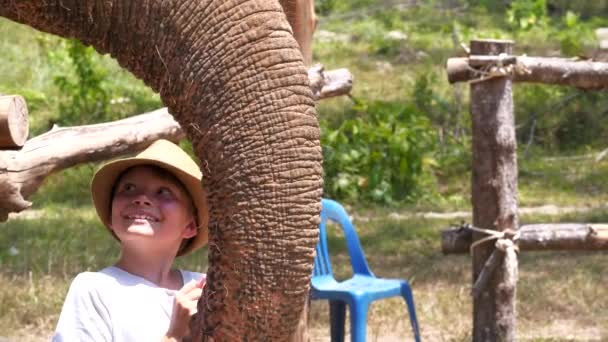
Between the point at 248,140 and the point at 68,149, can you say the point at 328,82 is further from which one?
the point at 248,140

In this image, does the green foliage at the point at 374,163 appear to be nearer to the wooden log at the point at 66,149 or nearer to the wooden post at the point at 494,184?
the wooden post at the point at 494,184

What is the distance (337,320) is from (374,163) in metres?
3.94

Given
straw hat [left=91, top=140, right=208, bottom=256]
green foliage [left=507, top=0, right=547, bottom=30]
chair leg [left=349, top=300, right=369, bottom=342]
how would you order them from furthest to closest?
green foliage [left=507, top=0, right=547, bottom=30], chair leg [left=349, top=300, right=369, bottom=342], straw hat [left=91, top=140, right=208, bottom=256]

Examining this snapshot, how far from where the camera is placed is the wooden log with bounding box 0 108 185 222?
4.48 meters

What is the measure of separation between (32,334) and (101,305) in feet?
11.8

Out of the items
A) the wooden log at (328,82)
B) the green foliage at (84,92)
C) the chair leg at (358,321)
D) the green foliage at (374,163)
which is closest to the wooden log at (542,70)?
A: the wooden log at (328,82)

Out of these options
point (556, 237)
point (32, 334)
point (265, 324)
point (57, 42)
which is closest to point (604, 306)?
point (556, 237)

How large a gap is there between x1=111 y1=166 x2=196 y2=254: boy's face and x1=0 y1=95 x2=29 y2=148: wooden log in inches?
12.2

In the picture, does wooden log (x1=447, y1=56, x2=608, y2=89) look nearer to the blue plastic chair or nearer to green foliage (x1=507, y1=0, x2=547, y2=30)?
the blue plastic chair

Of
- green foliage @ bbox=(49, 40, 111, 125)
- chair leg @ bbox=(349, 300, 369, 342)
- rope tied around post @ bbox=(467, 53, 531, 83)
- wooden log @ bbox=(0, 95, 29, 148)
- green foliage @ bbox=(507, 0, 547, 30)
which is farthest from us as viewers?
green foliage @ bbox=(507, 0, 547, 30)

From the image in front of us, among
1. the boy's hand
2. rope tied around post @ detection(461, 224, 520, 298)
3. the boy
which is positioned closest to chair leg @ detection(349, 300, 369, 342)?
rope tied around post @ detection(461, 224, 520, 298)

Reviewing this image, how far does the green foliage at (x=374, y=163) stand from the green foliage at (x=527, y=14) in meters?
5.08

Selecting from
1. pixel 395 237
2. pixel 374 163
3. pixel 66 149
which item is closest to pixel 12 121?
pixel 66 149

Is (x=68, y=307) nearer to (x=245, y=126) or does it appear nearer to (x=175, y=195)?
(x=175, y=195)
